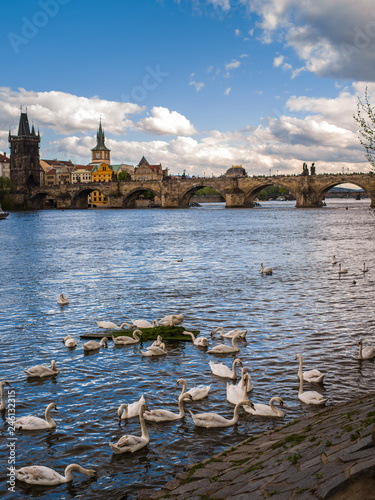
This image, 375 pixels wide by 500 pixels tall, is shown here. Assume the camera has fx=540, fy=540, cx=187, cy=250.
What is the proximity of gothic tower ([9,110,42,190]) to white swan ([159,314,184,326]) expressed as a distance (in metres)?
128

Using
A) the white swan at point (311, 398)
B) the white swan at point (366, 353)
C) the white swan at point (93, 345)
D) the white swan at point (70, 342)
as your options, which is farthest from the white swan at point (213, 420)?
the white swan at point (70, 342)

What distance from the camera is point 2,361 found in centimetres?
1074

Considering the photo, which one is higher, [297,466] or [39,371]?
[297,466]

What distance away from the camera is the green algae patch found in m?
12.1

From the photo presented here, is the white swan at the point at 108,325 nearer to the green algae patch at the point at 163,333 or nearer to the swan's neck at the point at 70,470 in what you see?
the green algae patch at the point at 163,333

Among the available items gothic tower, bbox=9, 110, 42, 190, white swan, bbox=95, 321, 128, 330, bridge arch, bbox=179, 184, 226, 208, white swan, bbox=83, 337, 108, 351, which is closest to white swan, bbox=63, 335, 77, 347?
white swan, bbox=83, 337, 108, 351

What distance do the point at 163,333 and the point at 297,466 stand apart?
7697mm

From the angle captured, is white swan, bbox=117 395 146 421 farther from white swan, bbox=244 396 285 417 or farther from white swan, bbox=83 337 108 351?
white swan, bbox=83 337 108 351

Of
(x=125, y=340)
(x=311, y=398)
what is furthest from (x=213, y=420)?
(x=125, y=340)

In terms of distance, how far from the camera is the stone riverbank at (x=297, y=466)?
4.08 meters

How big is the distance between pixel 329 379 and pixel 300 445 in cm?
420

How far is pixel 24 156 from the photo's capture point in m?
136

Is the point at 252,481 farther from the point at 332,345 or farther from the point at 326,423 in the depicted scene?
the point at 332,345

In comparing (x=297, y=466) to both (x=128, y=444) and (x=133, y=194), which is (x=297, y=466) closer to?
(x=128, y=444)
